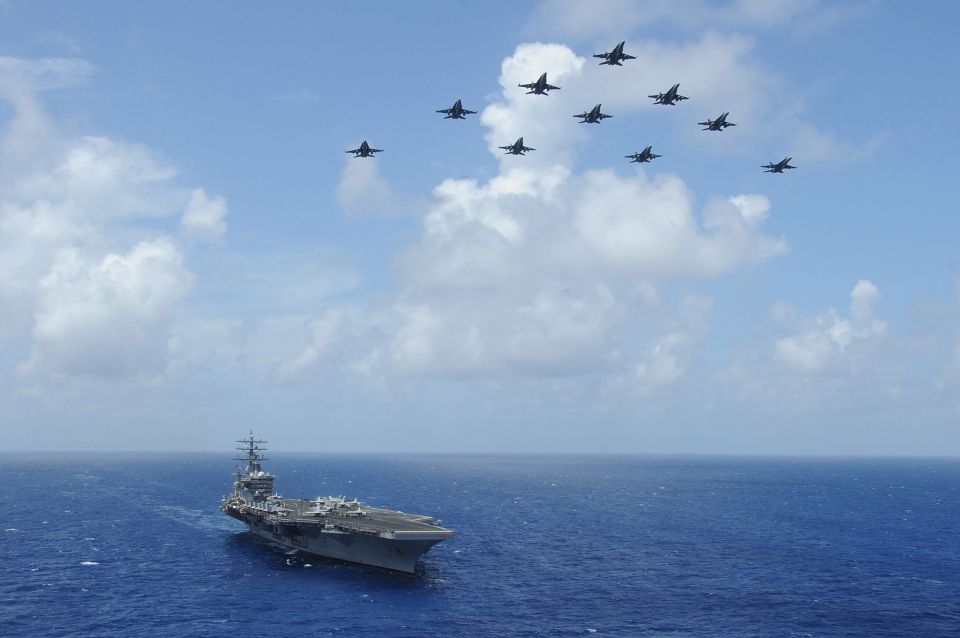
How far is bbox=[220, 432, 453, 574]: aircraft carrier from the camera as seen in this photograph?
63281 millimetres

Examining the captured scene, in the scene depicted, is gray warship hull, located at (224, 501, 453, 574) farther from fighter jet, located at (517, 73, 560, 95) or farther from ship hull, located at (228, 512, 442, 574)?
fighter jet, located at (517, 73, 560, 95)

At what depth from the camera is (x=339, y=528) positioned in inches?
2729

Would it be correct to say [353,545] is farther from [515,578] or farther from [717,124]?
[717,124]

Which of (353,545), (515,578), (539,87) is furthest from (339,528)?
(539,87)

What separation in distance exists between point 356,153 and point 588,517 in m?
73.5

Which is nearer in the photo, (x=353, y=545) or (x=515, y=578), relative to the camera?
(x=515, y=578)

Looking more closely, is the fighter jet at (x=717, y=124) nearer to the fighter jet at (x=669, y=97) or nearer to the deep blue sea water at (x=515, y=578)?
the fighter jet at (x=669, y=97)

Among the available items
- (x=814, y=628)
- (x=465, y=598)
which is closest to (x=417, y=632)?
(x=465, y=598)

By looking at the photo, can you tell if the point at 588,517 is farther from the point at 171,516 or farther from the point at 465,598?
the point at 171,516

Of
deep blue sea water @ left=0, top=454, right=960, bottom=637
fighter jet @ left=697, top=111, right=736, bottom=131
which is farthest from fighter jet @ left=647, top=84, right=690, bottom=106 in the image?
deep blue sea water @ left=0, top=454, right=960, bottom=637

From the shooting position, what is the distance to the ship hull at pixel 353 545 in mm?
63219

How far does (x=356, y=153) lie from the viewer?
180 feet

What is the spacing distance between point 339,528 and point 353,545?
2309 millimetres

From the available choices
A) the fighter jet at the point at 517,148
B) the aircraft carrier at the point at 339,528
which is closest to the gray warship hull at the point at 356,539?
the aircraft carrier at the point at 339,528
